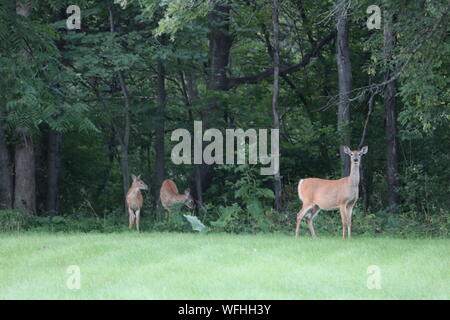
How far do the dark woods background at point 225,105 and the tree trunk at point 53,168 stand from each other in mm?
38

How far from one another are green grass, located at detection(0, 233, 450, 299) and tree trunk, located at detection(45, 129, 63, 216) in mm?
6814

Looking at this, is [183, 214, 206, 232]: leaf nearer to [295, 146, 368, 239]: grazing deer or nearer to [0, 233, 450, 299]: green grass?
[0, 233, 450, 299]: green grass

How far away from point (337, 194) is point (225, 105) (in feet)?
22.9

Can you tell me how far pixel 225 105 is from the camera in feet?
67.7

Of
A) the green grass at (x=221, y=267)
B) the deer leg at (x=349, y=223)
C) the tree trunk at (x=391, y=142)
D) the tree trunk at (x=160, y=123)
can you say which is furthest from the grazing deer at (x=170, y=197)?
the deer leg at (x=349, y=223)

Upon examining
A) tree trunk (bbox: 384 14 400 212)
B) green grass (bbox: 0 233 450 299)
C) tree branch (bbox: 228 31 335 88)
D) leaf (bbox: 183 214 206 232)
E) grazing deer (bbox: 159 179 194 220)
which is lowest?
green grass (bbox: 0 233 450 299)

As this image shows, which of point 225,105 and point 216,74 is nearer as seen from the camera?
point 225,105

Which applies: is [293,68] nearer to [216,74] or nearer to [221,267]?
[216,74]

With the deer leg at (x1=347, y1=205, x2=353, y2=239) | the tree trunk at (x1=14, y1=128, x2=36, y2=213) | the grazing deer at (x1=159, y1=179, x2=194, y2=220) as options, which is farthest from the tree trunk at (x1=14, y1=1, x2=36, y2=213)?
the deer leg at (x1=347, y1=205, x2=353, y2=239)

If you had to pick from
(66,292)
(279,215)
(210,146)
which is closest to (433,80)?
(279,215)

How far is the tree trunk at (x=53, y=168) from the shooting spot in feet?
67.8

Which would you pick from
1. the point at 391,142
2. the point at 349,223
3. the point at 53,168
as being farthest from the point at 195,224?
the point at 53,168

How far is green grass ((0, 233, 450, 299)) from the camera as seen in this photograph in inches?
348
